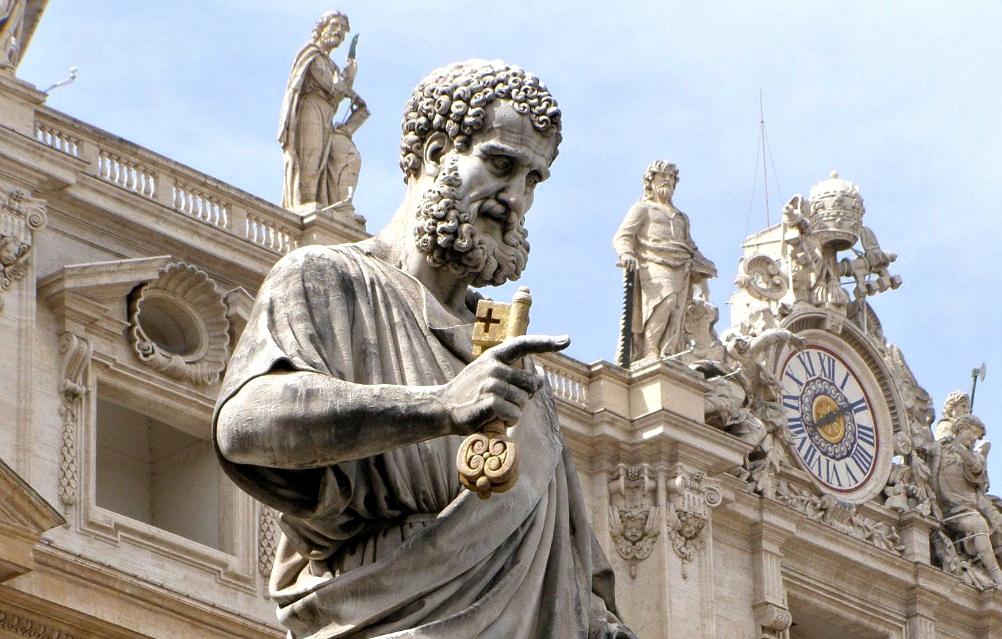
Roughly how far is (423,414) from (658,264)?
2161 centimetres

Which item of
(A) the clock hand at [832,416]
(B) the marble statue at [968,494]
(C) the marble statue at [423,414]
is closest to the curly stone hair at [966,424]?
(B) the marble statue at [968,494]

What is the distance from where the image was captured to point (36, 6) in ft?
72.3

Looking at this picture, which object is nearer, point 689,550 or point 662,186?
point 689,550

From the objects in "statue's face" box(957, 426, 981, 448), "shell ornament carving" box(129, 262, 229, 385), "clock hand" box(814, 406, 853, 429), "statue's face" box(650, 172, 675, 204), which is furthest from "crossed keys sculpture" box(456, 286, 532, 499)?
"statue's face" box(957, 426, 981, 448)

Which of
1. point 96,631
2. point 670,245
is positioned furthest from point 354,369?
A: point 670,245

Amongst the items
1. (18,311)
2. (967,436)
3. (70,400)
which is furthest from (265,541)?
(967,436)

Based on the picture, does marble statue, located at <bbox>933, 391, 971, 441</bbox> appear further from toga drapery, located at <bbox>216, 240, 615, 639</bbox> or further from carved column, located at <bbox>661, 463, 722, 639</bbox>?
toga drapery, located at <bbox>216, 240, 615, 639</bbox>

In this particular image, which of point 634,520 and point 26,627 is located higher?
point 634,520

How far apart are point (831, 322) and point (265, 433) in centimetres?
2388

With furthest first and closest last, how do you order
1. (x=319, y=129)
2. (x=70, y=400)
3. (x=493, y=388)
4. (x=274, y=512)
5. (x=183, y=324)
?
(x=319, y=129) → (x=183, y=324) → (x=274, y=512) → (x=70, y=400) → (x=493, y=388)

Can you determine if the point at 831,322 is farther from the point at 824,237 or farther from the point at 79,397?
the point at 79,397

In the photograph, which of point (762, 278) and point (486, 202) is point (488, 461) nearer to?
point (486, 202)

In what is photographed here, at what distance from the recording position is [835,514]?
89.6ft

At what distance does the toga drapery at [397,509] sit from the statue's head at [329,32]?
19074 mm
